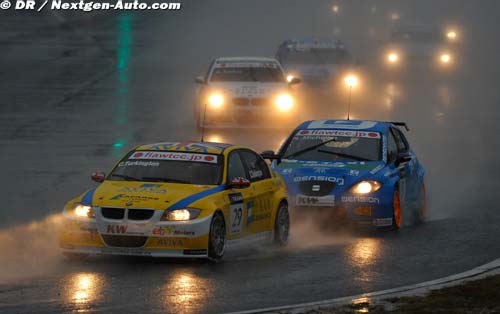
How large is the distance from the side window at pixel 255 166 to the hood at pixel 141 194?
3.85 feet

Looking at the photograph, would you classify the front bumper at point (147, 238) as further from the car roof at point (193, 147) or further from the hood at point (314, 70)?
the hood at point (314, 70)

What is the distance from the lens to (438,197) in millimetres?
22328

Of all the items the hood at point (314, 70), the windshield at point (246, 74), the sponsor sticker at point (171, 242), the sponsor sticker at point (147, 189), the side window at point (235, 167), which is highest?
the hood at point (314, 70)

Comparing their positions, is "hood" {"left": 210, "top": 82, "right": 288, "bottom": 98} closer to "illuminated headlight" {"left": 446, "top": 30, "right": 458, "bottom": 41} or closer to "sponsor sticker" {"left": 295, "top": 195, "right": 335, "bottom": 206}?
"sponsor sticker" {"left": 295, "top": 195, "right": 335, "bottom": 206}

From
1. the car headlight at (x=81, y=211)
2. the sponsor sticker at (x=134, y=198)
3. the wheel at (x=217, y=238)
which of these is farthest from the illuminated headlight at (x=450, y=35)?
the car headlight at (x=81, y=211)

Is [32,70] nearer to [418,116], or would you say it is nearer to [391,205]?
[418,116]

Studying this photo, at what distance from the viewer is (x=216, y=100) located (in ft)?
95.7

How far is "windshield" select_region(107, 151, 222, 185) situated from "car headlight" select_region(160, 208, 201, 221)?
85 cm

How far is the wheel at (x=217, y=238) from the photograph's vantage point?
14.2 meters

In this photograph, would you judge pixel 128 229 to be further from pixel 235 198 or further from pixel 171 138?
pixel 171 138

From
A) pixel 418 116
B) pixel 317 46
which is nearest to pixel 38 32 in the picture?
pixel 317 46

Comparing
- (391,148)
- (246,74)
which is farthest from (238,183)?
(246,74)

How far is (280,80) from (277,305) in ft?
62.1

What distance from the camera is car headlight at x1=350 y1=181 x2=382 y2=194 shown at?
57.1 feet
